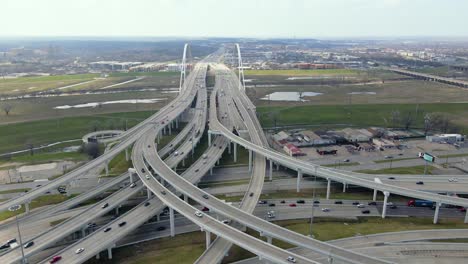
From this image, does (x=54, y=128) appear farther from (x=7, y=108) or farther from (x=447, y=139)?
(x=447, y=139)

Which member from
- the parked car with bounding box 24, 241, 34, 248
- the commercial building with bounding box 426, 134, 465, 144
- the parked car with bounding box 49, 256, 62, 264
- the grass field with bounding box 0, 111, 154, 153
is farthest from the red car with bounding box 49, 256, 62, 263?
the commercial building with bounding box 426, 134, 465, 144

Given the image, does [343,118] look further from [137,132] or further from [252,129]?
[137,132]

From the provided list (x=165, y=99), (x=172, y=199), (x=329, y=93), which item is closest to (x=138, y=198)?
(x=172, y=199)

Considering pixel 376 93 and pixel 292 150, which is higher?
pixel 376 93

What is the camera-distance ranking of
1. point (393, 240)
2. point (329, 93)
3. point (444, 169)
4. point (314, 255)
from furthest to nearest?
point (329, 93) → point (444, 169) → point (393, 240) → point (314, 255)

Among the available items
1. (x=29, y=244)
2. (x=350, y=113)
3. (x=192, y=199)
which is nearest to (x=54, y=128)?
(x=192, y=199)

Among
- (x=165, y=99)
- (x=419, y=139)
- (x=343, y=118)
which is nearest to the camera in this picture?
(x=419, y=139)

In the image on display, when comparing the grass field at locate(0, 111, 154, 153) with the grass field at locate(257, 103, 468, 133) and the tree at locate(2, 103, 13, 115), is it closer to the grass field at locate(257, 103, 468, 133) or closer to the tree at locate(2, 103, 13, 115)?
the tree at locate(2, 103, 13, 115)
